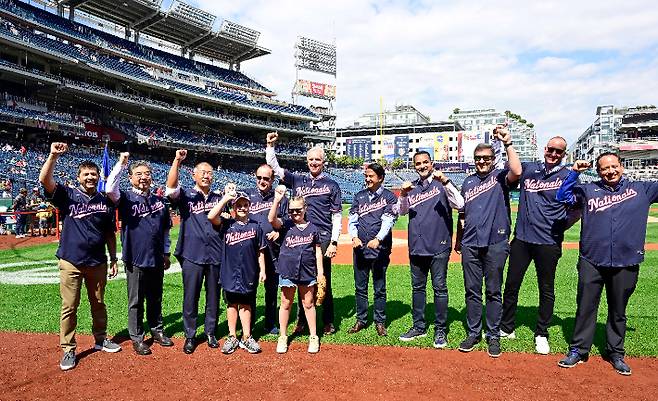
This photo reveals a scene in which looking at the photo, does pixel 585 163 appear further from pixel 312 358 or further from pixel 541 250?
pixel 312 358

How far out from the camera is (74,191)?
489 cm

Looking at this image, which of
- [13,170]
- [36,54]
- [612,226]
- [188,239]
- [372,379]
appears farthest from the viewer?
[36,54]

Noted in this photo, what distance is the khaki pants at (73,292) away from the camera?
4.76 metres

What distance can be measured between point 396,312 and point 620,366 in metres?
2.96

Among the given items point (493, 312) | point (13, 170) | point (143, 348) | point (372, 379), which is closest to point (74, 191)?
point (143, 348)

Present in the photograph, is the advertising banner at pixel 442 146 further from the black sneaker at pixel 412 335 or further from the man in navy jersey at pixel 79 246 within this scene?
the man in navy jersey at pixel 79 246

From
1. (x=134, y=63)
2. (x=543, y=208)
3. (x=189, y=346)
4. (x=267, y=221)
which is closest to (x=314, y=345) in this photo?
(x=189, y=346)

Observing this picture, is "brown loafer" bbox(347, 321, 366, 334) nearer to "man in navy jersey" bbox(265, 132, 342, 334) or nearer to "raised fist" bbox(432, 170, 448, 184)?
"man in navy jersey" bbox(265, 132, 342, 334)

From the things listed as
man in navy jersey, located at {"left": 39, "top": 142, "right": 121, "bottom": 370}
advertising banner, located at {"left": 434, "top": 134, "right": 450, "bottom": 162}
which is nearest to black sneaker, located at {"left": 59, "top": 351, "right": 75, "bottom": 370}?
man in navy jersey, located at {"left": 39, "top": 142, "right": 121, "bottom": 370}

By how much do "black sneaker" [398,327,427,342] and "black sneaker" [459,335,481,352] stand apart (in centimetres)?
59

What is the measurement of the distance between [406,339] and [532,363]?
140 centimetres

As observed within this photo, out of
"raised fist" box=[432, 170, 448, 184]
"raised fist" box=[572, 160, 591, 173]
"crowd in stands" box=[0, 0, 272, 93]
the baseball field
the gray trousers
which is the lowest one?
the baseball field

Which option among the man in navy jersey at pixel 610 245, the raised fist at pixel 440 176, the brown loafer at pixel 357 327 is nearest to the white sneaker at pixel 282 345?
the brown loafer at pixel 357 327

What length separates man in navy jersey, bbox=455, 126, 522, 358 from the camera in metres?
4.96
